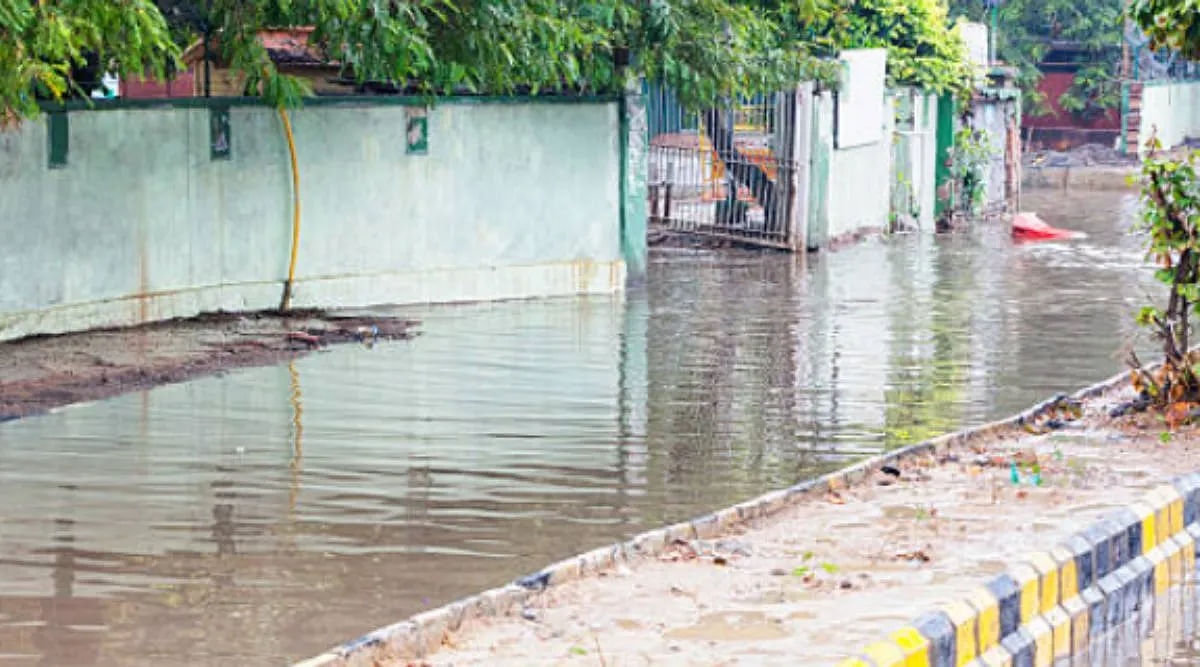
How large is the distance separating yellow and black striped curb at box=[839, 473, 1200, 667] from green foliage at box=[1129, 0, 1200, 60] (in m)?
2.63

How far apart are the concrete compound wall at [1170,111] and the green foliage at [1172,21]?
109 feet

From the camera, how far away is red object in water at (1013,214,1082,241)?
2539 centimetres

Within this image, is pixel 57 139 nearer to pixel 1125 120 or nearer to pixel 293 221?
pixel 293 221

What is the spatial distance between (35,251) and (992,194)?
19.4m

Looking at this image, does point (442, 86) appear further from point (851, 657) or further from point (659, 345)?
point (851, 657)

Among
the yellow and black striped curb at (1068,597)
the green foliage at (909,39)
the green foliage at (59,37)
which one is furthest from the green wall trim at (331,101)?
the green foliage at (909,39)

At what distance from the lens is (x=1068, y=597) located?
7520 mm

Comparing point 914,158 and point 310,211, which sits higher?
point 914,158

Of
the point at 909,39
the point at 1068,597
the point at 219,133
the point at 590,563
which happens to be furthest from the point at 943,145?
the point at 590,563

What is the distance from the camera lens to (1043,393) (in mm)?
12281

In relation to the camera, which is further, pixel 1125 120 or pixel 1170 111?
pixel 1170 111

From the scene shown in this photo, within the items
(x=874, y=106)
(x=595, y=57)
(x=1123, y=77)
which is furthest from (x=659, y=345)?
(x=1123, y=77)

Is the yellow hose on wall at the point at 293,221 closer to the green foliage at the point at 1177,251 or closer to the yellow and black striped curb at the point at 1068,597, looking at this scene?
the green foliage at the point at 1177,251

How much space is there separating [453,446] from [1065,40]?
39.1 m
